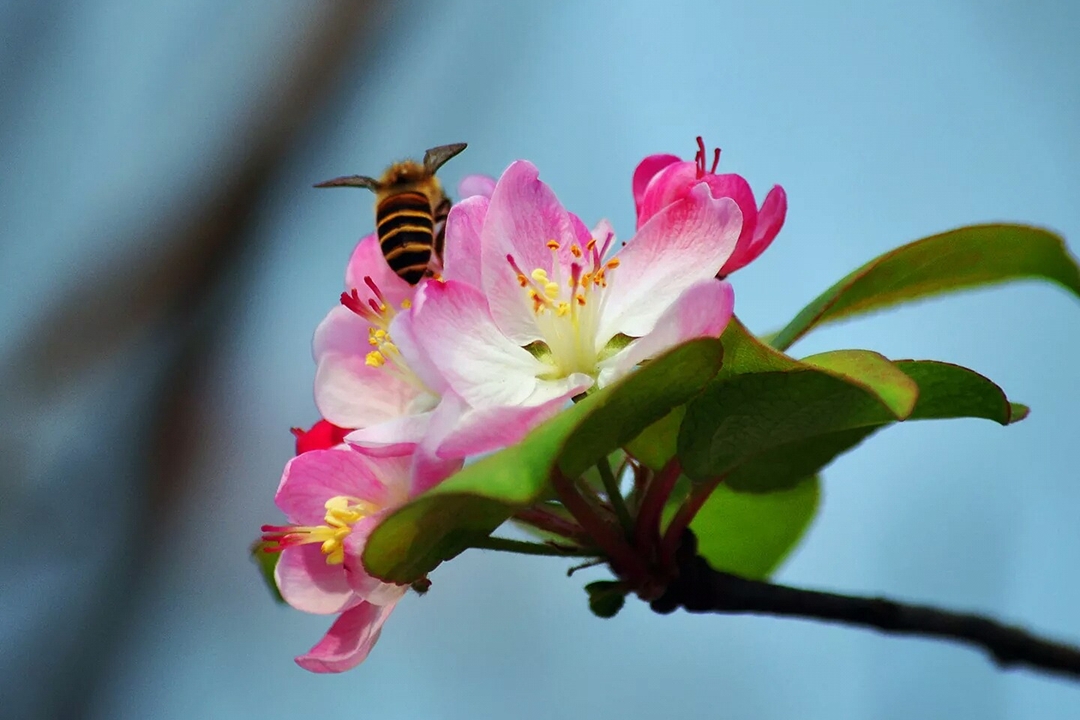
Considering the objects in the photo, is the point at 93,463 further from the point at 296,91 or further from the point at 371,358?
the point at 371,358

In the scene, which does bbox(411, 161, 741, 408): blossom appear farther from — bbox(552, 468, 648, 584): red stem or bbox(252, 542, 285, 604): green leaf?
bbox(252, 542, 285, 604): green leaf

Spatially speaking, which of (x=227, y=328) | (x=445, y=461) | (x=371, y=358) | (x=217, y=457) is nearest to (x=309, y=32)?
(x=227, y=328)

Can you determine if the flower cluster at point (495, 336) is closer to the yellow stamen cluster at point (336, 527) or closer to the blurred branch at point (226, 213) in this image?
the yellow stamen cluster at point (336, 527)

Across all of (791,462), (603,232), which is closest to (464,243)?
(603,232)

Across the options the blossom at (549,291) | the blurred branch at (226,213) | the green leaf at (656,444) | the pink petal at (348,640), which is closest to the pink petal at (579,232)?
the blossom at (549,291)

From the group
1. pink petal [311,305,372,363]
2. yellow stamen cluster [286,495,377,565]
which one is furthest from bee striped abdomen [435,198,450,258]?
yellow stamen cluster [286,495,377,565]

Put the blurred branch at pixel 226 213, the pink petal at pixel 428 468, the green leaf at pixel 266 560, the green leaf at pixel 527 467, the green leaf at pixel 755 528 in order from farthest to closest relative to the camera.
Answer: the blurred branch at pixel 226 213 < the green leaf at pixel 755 528 < the green leaf at pixel 266 560 < the pink petal at pixel 428 468 < the green leaf at pixel 527 467
